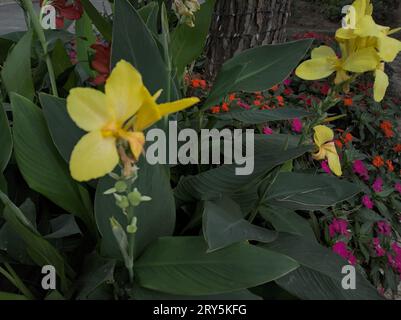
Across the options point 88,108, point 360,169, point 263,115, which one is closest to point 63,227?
point 88,108

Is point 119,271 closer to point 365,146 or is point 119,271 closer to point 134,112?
point 134,112

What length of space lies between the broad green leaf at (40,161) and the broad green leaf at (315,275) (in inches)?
16.9

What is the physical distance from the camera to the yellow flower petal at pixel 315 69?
2.85 ft

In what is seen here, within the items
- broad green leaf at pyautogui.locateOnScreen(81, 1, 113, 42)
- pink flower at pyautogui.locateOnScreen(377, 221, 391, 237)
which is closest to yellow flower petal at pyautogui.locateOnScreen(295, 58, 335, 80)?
broad green leaf at pyautogui.locateOnScreen(81, 1, 113, 42)

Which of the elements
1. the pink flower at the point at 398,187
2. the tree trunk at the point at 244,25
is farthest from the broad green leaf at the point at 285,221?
the tree trunk at the point at 244,25

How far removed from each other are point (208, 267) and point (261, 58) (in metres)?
0.59

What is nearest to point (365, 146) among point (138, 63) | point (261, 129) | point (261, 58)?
point (261, 129)

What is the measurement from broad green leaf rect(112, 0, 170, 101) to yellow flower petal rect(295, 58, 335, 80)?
Result: 27cm

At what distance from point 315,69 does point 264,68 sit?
28 centimetres

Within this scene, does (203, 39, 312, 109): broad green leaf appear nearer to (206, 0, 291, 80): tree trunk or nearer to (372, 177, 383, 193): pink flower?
(372, 177, 383, 193): pink flower

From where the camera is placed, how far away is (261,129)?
166 centimetres

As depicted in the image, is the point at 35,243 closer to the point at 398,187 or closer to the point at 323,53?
the point at 323,53

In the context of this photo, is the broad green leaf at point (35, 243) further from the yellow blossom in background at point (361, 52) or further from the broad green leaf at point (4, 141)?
the yellow blossom in background at point (361, 52)
